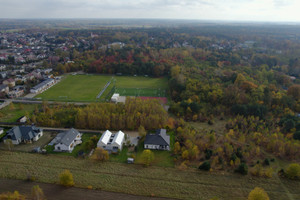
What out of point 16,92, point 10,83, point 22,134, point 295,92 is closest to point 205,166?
point 22,134

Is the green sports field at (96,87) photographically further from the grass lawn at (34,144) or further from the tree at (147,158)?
the tree at (147,158)

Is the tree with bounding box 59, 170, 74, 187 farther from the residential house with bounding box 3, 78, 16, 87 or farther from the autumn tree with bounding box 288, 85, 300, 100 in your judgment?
the autumn tree with bounding box 288, 85, 300, 100

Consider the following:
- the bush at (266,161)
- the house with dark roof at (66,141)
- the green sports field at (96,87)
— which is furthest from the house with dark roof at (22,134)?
the bush at (266,161)

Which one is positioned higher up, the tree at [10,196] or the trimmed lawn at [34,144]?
the tree at [10,196]

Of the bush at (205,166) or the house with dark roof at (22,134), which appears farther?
the house with dark roof at (22,134)

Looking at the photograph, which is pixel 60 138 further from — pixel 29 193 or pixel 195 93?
pixel 195 93

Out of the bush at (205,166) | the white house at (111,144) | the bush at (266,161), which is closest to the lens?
the bush at (205,166)

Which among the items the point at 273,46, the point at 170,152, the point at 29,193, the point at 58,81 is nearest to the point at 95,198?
the point at 29,193
